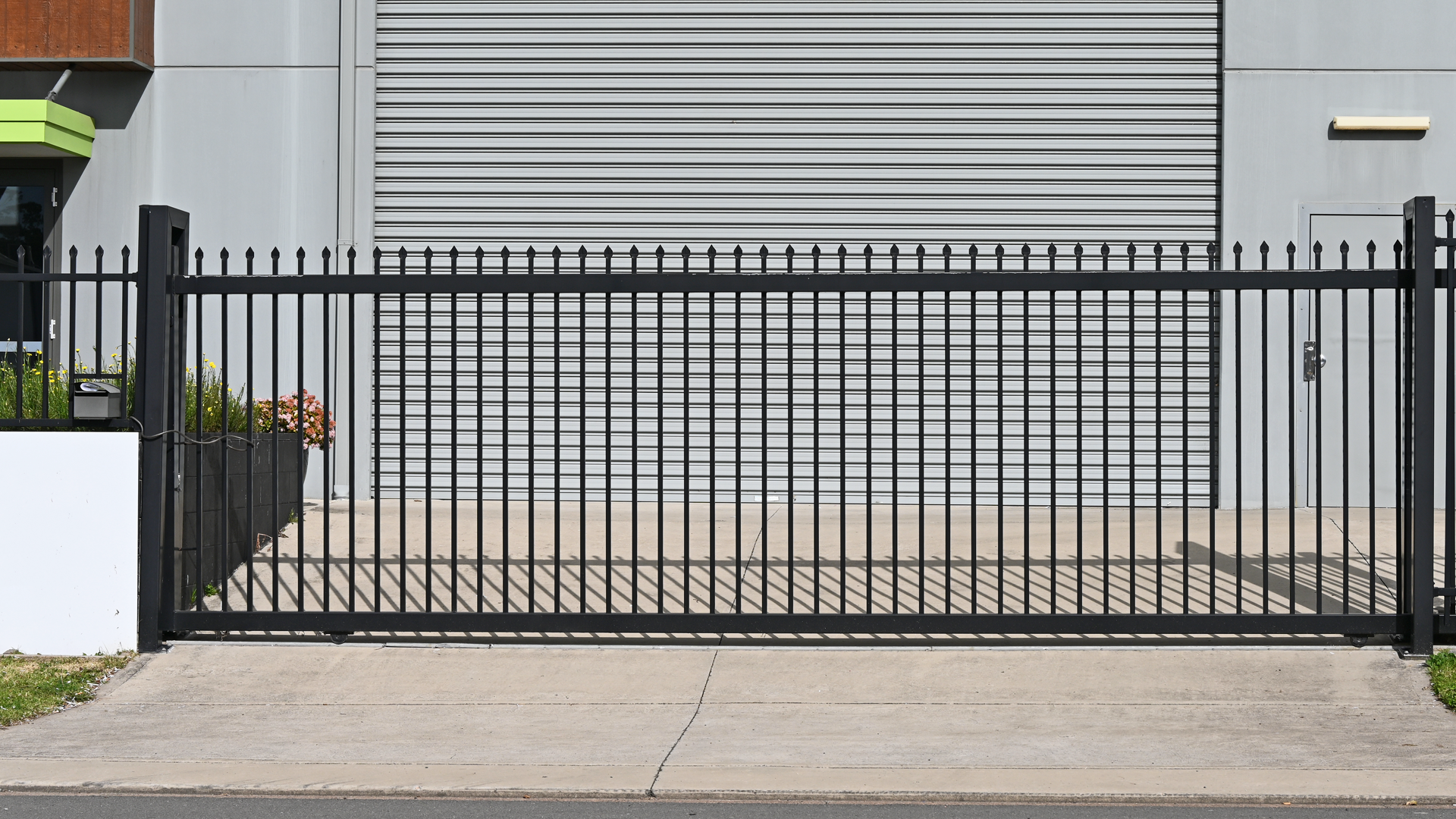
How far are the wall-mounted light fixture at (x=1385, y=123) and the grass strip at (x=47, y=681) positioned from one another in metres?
10.3

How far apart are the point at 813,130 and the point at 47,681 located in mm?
8263

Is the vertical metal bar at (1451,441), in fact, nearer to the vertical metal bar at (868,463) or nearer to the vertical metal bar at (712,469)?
the vertical metal bar at (868,463)

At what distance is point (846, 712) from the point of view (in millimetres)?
6477

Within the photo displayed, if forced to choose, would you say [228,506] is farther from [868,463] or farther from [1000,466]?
[1000,466]

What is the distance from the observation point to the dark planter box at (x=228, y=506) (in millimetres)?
7699

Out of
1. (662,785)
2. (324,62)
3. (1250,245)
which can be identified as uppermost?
(324,62)

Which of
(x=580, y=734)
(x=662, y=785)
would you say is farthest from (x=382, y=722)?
(x=662, y=785)

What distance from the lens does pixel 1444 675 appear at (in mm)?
6836

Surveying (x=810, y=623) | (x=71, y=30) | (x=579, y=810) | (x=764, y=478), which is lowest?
(x=579, y=810)

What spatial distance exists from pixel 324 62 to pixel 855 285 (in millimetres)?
7759

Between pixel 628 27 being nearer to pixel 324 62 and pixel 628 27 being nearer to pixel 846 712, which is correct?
pixel 324 62

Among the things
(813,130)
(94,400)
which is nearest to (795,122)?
(813,130)

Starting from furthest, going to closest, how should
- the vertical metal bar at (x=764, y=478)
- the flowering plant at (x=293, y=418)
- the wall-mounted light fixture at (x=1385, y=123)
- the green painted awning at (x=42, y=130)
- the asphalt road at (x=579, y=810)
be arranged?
1. the wall-mounted light fixture at (x=1385, y=123)
2. the green painted awning at (x=42, y=130)
3. the flowering plant at (x=293, y=418)
4. the vertical metal bar at (x=764, y=478)
5. the asphalt road at (x=579, y=810)

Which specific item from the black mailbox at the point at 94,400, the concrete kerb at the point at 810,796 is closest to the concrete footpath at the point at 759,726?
the concrete kerb at the point at 810,796
